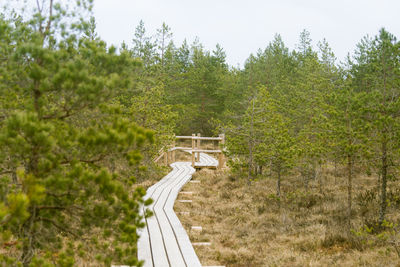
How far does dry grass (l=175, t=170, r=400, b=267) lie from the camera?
21.3 ft

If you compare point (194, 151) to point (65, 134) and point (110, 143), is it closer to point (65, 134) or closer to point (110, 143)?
point (65, 134)

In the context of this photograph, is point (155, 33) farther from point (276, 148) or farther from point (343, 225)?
point (343, 225)

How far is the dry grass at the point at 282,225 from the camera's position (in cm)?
650

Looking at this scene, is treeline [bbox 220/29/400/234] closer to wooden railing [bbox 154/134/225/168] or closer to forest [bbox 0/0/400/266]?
forest [bbox 0/0/400/266]

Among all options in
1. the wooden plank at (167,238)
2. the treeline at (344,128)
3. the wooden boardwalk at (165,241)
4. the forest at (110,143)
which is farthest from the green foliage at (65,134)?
the treeline at (344,128)

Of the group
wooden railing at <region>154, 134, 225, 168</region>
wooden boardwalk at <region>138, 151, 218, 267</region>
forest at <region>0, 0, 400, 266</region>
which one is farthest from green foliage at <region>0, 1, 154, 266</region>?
wooden railing at <region>154, 134, 225, 168</region>

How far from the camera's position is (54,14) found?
374 cm

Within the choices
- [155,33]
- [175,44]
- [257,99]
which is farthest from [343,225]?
[175,44]

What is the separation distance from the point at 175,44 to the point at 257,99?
20368 mm

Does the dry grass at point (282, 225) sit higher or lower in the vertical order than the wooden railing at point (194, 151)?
lower

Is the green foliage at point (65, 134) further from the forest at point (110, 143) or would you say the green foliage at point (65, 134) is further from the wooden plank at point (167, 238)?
the wooden plank at point (167, 238)

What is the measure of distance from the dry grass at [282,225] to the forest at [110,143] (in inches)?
4.0

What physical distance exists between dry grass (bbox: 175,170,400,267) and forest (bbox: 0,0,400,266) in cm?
10

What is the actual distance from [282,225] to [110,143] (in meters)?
7.26
